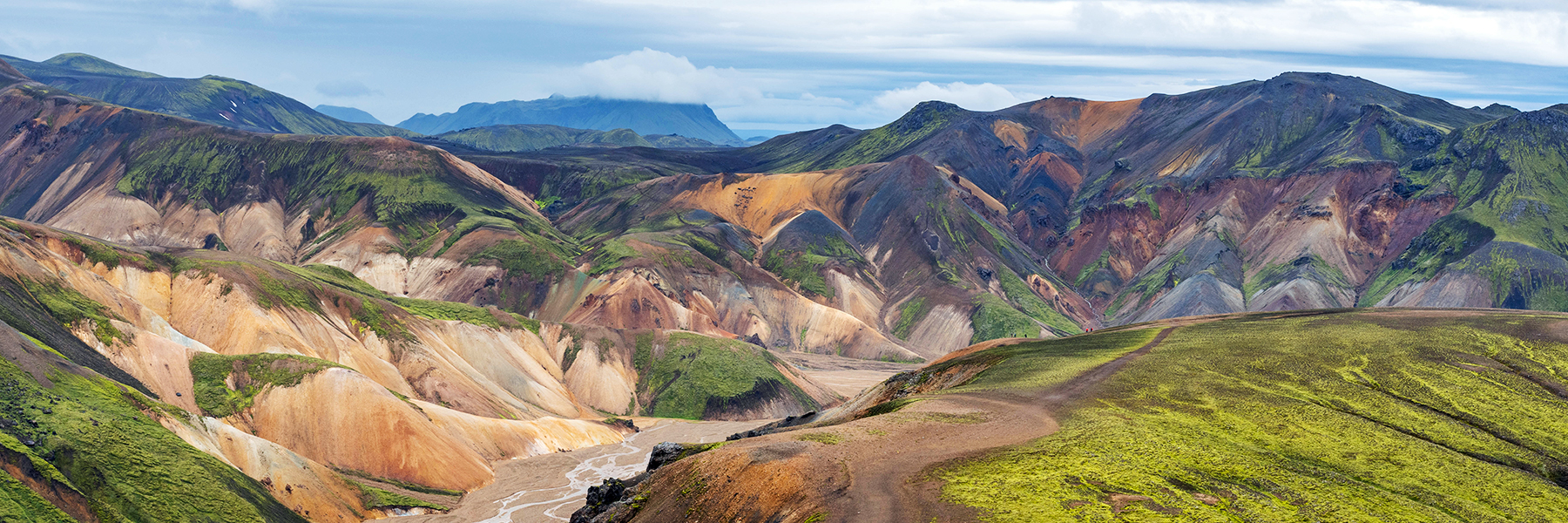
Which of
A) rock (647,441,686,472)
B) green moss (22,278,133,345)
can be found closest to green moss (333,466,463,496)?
green moss (22,278,133,345)

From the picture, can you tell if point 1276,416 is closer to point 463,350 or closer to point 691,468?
point 691,468

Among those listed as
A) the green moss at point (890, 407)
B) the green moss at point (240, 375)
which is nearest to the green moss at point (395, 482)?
the green moss at point (240, 375)

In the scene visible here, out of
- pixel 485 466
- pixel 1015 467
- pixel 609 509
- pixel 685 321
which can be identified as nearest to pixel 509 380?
pixel 485 466

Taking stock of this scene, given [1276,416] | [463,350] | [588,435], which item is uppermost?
[1276,416]

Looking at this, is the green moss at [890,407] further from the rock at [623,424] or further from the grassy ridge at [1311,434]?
the rock at [623,424]

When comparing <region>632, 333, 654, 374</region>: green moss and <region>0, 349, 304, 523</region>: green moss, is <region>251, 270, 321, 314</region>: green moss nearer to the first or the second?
<region>0, 349, 304, 523</region>: green moss

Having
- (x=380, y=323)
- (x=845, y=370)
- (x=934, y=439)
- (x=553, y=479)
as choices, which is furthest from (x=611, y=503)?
(x=845, y=370)
